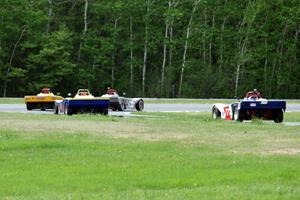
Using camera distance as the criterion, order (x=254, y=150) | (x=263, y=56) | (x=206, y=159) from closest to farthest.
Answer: (x=206, y=159)
(x=254, y=150)
(x=263, y=56)

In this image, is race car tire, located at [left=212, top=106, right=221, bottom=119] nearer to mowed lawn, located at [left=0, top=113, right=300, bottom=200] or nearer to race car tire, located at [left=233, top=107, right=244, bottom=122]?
race car tire, located at [left=233, top=107, right=244, bottom=122]

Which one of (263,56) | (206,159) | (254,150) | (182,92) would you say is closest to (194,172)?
(206,159)

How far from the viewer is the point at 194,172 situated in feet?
39.5

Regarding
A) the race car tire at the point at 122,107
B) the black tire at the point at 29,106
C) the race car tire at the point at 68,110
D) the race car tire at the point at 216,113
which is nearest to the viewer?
the race car tire at the point at 216,113

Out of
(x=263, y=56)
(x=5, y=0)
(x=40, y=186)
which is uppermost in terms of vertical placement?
(x=5, y=0)

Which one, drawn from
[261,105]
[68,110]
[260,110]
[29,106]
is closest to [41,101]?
[29,106]

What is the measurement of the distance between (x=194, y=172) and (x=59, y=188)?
2.67 meters

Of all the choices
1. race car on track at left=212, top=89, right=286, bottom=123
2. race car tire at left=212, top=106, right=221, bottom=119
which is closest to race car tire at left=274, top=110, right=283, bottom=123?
race car on track at left=212, top=89, right=286, bottom=123

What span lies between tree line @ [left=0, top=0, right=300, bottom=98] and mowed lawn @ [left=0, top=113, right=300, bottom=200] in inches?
1657

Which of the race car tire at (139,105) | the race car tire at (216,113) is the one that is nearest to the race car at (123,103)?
the race car tire at (139,105)

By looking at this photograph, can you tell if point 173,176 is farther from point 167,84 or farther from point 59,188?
point 167,84

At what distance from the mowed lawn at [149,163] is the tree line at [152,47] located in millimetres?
42078

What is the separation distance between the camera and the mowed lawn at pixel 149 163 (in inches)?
399

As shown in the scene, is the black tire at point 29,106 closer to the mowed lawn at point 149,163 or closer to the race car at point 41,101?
the race car at point 41,101
